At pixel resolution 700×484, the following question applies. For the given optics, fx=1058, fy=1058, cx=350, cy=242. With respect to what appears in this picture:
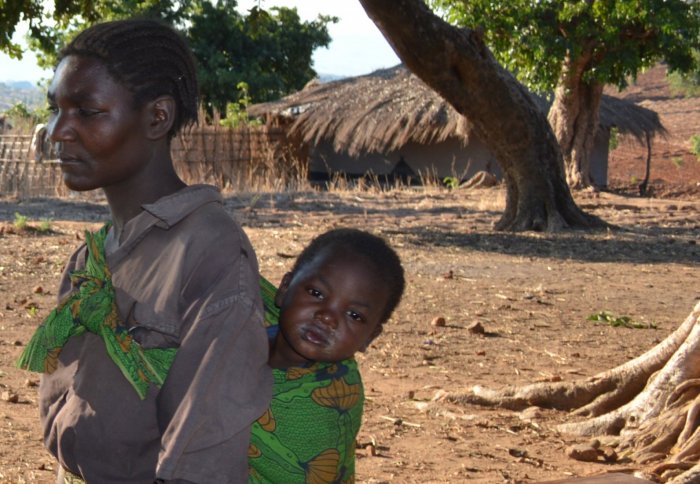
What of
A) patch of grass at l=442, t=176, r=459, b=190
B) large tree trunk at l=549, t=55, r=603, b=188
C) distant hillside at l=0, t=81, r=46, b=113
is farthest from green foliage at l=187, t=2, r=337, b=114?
large tree trunk at l=549, t=55, r=603, b=188

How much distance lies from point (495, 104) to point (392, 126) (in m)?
10.1

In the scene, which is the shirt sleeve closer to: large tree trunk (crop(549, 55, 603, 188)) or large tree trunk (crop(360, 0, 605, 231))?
large tree trunk (crop(360, 0, 605, 231))

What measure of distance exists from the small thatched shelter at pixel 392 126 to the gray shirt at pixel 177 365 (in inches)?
717

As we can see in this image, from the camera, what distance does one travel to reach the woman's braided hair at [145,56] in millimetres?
1794

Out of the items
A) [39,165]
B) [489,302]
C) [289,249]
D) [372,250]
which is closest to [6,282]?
[289,249]

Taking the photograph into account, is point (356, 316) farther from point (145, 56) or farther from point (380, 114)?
point (380, 114)

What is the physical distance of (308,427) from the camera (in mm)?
1965

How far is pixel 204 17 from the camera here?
26.1 meters

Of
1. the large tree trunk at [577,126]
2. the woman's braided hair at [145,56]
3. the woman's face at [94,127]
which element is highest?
the large tree trunk at [577,126]

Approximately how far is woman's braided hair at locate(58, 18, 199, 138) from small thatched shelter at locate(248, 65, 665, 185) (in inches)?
709

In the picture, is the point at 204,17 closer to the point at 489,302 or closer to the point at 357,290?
the point at 489,302

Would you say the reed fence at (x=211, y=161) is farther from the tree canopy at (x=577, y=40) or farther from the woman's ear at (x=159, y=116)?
the woman's ear at (x=159, y=116)

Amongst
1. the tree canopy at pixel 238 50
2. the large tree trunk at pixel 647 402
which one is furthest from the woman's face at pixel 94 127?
the tree canopy at pixel 238 50

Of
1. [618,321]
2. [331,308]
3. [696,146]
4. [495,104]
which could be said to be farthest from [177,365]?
[696,146]
